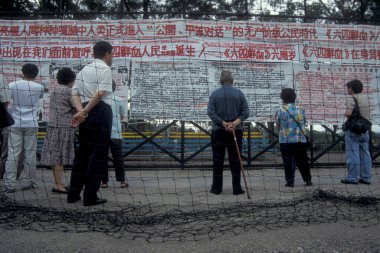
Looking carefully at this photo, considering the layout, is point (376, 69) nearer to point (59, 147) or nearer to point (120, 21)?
point (120, 21)

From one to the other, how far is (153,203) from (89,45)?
3.37m

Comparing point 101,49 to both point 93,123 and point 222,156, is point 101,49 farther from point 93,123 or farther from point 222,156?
point 222,156

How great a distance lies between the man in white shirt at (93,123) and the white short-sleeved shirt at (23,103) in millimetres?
1169

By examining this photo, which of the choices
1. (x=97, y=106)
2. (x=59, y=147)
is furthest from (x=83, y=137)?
(x=59, y=147)

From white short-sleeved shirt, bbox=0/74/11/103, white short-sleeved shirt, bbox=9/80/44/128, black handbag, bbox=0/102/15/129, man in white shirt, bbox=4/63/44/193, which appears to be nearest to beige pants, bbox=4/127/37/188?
man in white shirt, bbox=4/63/44/193

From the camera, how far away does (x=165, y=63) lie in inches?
234

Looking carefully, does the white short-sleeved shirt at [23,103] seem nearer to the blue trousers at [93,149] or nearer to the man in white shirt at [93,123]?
the man in white shirt at [93,123]

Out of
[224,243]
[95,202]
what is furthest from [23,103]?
[224,243]

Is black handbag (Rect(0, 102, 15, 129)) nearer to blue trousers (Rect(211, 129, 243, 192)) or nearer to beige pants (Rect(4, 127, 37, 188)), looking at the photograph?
beige pants (Rect(4, 127, 37, 188))

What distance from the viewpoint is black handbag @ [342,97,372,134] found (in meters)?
4.88

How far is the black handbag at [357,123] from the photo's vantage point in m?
4.88

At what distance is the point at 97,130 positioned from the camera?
360cm

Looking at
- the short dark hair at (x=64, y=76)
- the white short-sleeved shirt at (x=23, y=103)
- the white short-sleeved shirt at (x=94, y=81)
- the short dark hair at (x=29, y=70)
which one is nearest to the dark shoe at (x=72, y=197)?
the white short-sleeved shirt at (x=94, y=81)

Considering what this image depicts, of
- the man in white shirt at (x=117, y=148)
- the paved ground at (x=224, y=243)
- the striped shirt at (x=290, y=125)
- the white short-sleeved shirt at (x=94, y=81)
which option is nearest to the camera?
the paved ground at (x=224, y=243)
